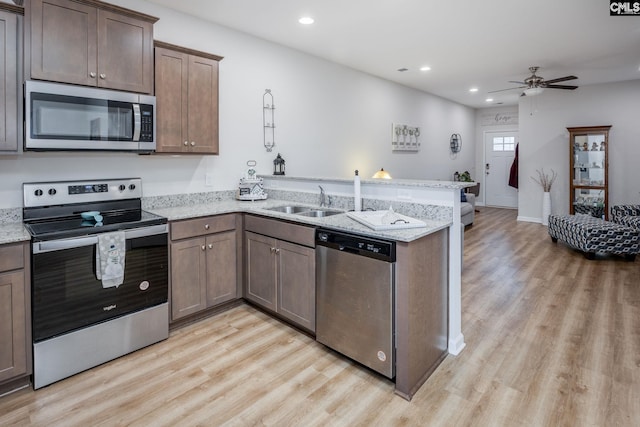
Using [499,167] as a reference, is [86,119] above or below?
below

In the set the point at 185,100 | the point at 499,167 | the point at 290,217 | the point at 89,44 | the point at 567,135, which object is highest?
the point at 567,135

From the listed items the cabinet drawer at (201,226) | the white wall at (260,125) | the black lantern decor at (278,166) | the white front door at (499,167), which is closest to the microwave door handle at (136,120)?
the white wall at (260,125)

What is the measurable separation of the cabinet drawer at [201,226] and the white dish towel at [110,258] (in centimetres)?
43

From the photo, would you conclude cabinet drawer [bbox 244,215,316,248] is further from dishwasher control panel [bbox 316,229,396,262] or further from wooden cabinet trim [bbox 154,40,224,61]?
wooden cabinet trim [bbox 154,40,224,61]

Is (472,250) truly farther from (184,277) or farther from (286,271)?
(184,277)

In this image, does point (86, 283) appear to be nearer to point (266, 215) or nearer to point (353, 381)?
point (266, 215)

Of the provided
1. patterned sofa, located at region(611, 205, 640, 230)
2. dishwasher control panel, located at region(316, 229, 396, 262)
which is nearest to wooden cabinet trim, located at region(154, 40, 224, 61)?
dishwasher control panel, located at region(316, 229, 396, 262)

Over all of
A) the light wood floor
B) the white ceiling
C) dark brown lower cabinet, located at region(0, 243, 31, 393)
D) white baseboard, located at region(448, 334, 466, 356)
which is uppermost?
the white ceiling

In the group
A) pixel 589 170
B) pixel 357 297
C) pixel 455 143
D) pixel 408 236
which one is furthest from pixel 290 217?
pixel 455 143

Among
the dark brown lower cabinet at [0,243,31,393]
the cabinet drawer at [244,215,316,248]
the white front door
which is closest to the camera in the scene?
the dark brown lower cabinet at [0,243,31,393]

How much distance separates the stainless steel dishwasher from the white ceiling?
2283 millimetres

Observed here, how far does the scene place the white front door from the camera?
9281 mm

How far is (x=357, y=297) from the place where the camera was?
221cm

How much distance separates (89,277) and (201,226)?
0.85 metres
